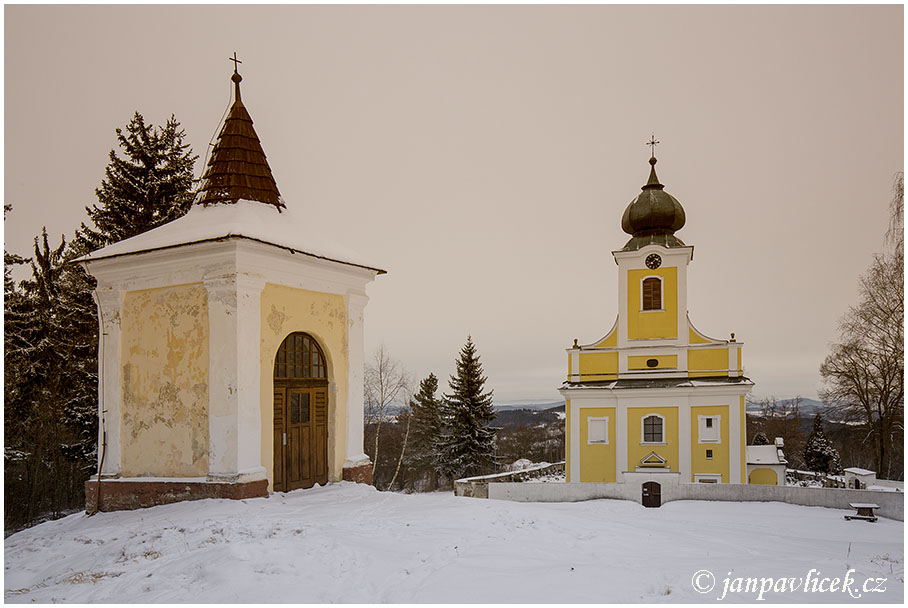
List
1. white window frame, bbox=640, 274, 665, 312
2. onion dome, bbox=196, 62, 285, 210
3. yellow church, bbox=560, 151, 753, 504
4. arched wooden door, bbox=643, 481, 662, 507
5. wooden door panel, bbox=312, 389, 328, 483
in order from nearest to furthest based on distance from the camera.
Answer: wooden door panel, bbox=312, 389, 328, 483 → onion dome, bbox=196, 62, 285, 210 → arched wooden door, bbox=643, 481, 662, 507 → yellow church, bbox=560, 151, 753, 504 → white window frame, bbox=640, 274, 665, 312

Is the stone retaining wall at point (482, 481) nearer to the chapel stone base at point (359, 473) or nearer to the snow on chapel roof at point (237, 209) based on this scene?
the chapel stone base at point (359, 473)

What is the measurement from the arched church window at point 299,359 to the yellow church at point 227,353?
0.03 meters

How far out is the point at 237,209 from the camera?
11.9 metres

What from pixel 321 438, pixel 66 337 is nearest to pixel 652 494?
pixel 321 438

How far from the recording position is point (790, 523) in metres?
13.0

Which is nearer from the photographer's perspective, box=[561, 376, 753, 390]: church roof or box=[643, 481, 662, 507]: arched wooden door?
box=[643, 481, 662, 507]: arched wooden door

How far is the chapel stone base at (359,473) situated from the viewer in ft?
40.2

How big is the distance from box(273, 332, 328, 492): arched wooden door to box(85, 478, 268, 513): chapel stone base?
0.81 meters

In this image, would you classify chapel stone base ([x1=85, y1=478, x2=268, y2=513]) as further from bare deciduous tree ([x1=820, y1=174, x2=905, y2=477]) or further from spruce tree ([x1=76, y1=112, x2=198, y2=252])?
bare deciduous tree ([x1=820, y1=174, x2=905, y2=477])

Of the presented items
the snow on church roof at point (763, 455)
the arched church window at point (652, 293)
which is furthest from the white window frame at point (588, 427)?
the snow on church roof at point (763, 455)

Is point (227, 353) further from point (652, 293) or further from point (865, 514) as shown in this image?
point (652, 293)

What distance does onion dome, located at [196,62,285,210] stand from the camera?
12461 mm

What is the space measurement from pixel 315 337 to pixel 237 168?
11.2 ft

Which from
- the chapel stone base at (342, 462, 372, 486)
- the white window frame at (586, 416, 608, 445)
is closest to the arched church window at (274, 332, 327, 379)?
the chapel stone base at (342, 462, 372, 486)
